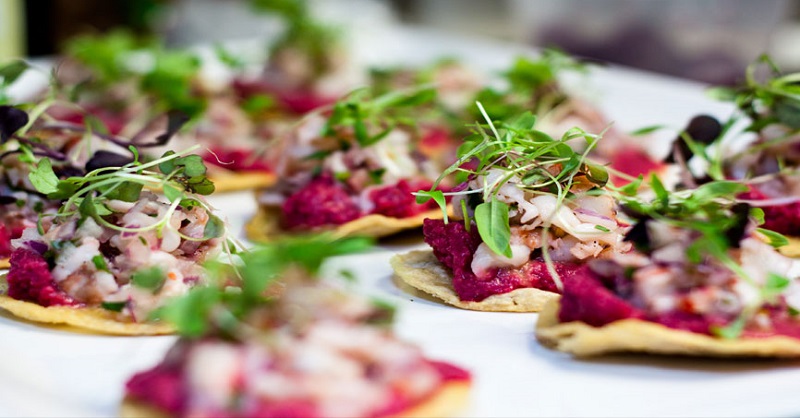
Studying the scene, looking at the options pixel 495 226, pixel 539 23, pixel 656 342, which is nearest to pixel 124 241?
pixel 495 226

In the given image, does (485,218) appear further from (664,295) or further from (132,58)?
(132,58)

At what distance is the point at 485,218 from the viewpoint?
125 inches

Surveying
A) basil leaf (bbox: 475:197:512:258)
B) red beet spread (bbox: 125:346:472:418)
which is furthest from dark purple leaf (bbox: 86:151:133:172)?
red beet spread (bbox: 125:346:472:418)

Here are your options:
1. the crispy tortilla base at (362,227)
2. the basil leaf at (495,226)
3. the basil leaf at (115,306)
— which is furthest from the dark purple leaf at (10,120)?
the basil leaf at (495,226)

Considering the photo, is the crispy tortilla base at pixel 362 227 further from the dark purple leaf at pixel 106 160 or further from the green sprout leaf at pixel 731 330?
the green sprout leaf at pixel 731 330

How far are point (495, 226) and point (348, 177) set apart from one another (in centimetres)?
110

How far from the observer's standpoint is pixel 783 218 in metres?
3.82

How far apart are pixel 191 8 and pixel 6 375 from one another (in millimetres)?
9428

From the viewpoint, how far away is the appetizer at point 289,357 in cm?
210

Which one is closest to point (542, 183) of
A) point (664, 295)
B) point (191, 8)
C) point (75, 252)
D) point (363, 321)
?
point (664, 295)

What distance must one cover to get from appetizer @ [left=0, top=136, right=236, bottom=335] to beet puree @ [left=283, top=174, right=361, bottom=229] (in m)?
0.86

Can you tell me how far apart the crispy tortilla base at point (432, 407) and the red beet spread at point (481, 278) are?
842 mm

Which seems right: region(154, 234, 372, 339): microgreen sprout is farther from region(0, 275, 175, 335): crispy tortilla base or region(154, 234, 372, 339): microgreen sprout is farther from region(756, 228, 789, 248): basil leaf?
region(756, 228, 789, 248): basil leaf

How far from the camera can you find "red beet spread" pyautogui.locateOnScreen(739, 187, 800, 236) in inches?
150
